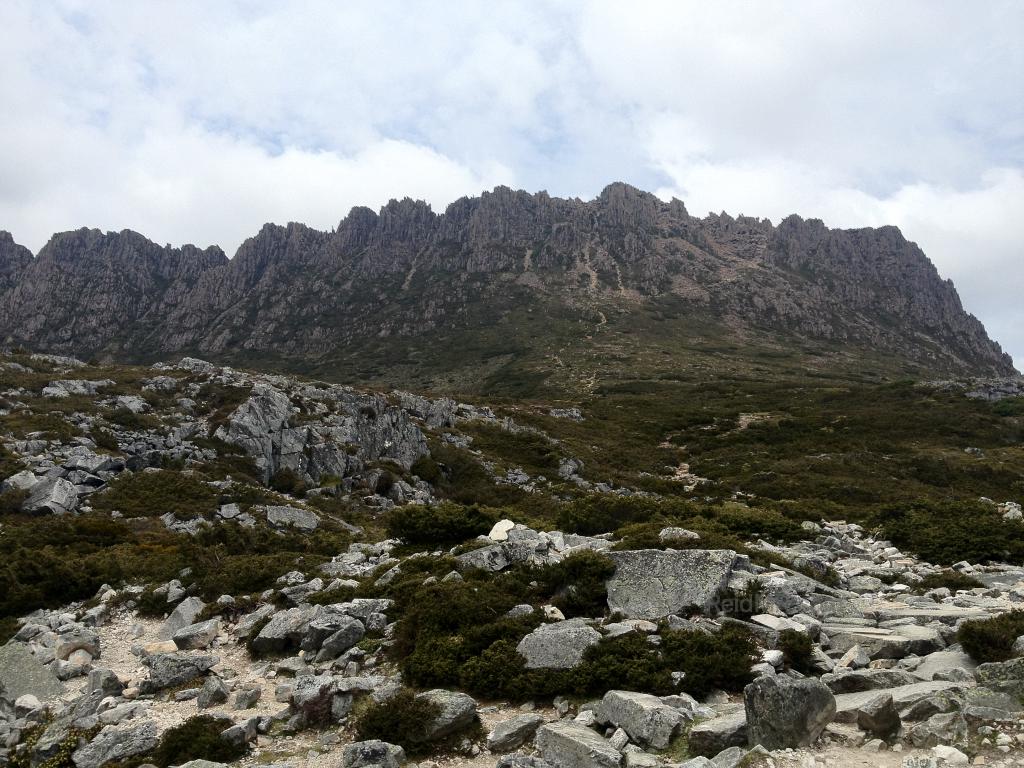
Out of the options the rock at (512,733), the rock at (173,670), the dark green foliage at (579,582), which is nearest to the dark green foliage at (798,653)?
the dark green foliage at (579,582)

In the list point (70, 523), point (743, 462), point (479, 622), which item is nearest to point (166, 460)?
point (70, 523)

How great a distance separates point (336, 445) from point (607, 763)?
110ft

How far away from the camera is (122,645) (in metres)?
12.6

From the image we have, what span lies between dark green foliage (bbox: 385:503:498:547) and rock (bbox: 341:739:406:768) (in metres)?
9.82

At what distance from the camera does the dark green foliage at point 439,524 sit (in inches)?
667

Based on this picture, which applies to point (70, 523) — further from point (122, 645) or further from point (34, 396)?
point (34, 396)

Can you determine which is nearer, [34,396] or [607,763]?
[607,763]

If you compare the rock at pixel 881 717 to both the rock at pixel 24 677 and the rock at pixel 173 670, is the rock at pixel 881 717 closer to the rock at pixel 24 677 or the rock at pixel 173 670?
A: the rock at pixel 173 670

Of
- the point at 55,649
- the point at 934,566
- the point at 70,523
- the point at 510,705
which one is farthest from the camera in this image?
the point at 70,523

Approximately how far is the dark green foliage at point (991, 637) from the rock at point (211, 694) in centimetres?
1119

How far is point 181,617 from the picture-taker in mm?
13367

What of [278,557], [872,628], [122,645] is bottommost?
[122,645]

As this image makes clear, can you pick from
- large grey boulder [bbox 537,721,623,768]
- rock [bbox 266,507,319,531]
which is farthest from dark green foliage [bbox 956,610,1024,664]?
rock [bbox 266,507,319,531]

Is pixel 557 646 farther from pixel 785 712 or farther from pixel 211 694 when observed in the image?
pixel 211 694
